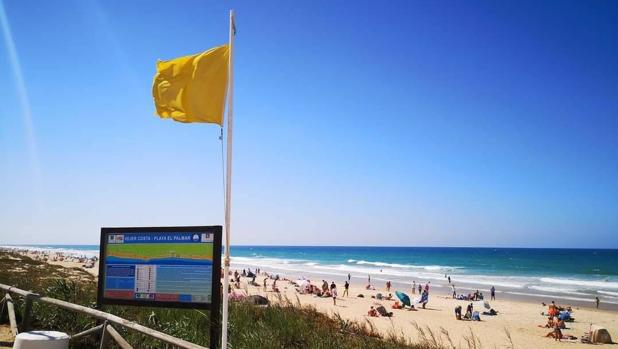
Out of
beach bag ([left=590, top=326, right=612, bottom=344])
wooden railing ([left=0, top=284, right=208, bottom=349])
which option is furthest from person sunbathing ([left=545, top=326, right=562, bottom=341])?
wooden railing ([left=0, top=284, right=208, bottom=349])

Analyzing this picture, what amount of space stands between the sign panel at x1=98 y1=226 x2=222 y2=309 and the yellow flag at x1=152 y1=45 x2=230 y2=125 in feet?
5.21

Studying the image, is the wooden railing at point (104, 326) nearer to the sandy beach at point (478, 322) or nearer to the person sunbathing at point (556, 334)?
the sandy beach at point (478, 322)

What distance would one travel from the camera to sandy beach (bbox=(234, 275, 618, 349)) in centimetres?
1909

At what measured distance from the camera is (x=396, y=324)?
2273cm

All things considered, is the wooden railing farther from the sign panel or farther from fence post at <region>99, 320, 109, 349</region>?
the sign panel

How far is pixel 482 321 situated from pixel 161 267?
2354cm

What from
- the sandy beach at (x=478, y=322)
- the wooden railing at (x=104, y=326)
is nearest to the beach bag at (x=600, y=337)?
the sandy beach at (x=478, y=322)

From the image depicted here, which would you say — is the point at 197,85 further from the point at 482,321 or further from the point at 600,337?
the point at 482,321

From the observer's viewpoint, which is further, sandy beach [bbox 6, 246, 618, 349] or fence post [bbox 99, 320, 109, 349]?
sandy beach [bbox 6, 246, 618, 349]

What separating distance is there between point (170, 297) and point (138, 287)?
0.67m

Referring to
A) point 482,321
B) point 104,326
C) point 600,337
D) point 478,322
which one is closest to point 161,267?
point 104,326

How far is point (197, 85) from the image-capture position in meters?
5.91

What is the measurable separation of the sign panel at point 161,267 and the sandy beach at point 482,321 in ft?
31.3

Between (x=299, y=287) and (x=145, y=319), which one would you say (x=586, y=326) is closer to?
(x=299, y=287)
